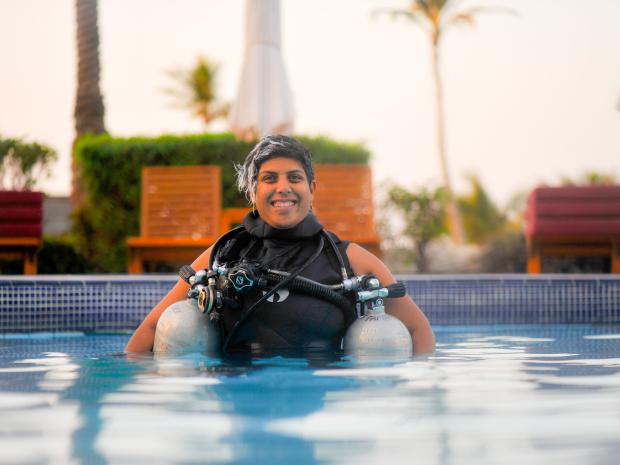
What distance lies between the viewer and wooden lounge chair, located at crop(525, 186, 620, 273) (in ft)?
32.0

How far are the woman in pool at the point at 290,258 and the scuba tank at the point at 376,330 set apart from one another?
15cm

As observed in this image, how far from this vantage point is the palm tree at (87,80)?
615 inches

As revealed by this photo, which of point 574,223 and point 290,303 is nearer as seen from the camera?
point 290,303

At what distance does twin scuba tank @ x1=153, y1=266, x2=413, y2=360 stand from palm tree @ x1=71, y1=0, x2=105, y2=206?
11.9 meters

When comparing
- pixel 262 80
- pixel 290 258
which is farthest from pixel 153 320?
pixel 262 80

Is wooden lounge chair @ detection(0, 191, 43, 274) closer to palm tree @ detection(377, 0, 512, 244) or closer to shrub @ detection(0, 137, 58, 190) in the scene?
shrub @ detection(0, 137, 58, 190)

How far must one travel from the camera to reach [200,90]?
45500 mm

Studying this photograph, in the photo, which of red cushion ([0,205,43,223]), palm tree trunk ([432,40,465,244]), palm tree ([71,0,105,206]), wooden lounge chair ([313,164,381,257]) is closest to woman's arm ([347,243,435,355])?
wooden lounge chair ([313,164,381,257])

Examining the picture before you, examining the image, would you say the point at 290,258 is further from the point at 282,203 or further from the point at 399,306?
the point at 399,306

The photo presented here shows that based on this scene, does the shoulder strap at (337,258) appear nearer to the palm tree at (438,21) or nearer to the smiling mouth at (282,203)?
the smiling mouth at (282,203)

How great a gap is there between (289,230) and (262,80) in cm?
759

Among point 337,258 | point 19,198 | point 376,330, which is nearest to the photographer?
point 376,330

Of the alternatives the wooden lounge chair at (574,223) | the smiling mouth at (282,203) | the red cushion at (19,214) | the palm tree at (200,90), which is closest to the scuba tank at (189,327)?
the smiling mouth at (282,203)

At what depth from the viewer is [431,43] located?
1294 inches
